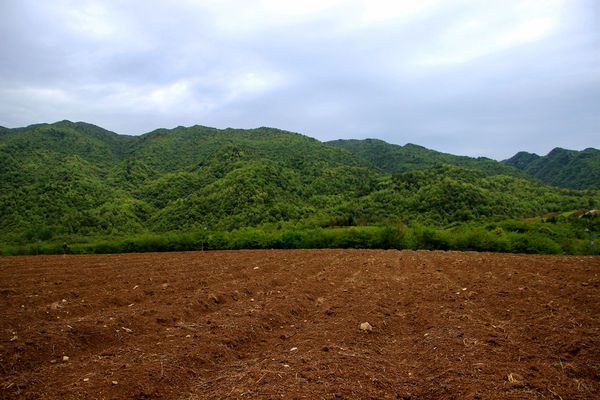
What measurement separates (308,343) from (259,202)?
67275 millimetres

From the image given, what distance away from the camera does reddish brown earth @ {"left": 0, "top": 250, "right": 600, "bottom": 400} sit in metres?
5.34

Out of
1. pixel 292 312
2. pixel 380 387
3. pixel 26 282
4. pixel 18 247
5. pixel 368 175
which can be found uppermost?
pixel 368 175

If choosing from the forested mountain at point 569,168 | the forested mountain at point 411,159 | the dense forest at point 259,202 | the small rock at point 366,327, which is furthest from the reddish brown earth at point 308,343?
the forested mountain at point 569,168

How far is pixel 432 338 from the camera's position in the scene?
757 centimetres

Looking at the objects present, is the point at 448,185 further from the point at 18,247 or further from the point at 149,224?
the point at 18,247

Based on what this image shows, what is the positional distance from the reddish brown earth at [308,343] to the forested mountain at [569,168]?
111710 millimetres

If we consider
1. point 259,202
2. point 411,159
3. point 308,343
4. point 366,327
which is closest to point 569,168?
point 411,159

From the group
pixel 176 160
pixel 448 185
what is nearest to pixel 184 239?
pixel 448 185

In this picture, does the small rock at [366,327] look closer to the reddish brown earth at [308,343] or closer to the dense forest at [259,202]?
the reddish brown earth at [308,343]

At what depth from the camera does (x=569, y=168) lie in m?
119

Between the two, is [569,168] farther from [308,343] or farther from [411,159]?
[308,343]

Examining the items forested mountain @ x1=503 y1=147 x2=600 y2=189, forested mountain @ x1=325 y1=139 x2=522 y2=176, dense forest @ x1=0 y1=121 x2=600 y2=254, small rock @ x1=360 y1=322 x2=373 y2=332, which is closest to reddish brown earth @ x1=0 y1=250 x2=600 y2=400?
small rock @ x1=360 y1=322 x2=373 y2=332

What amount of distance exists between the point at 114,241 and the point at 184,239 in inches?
404

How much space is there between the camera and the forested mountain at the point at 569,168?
105m
